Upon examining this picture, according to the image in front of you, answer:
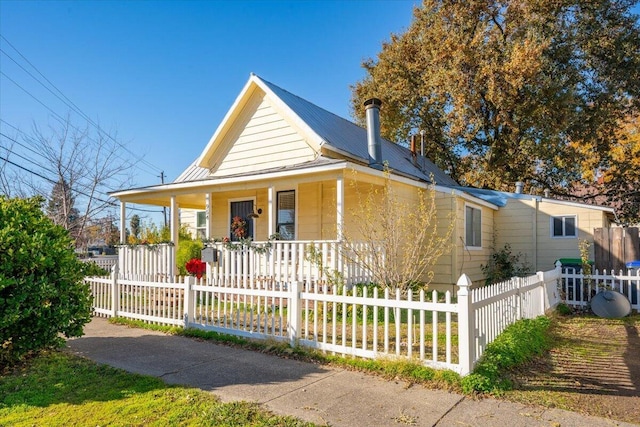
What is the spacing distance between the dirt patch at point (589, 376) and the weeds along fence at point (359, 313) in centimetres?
64

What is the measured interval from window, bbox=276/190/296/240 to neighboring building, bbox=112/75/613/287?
0.10 ft

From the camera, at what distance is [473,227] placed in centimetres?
1315

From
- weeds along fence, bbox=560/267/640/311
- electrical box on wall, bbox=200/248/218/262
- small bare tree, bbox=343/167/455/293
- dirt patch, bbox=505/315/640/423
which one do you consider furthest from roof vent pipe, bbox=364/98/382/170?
dirt patch, bbox=505/315/640/423

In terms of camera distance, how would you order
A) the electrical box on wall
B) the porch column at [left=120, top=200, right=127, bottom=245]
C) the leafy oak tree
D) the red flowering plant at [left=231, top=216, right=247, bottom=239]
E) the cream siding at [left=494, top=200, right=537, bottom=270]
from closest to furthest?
the electrical box on wall
the red flowering plant at [left=231, top=216, right=247, bottom=239]
the porch column at [left=120, top=200, right=127, bottom=245]
the cream siding at [left=494, top=200, right=537, bottom=270]
the leafy oak tree

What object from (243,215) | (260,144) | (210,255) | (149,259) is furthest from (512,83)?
(149,259)

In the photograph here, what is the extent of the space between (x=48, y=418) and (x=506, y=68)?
1934cm

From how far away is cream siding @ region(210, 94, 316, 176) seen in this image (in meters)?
12.6

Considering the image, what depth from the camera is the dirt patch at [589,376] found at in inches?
162

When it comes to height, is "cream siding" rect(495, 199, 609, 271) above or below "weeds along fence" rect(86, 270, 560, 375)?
above

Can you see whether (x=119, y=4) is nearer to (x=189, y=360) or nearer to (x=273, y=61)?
(x=273, y=61)

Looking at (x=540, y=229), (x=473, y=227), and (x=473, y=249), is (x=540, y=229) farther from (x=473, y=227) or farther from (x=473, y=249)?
(x=473, y=249)

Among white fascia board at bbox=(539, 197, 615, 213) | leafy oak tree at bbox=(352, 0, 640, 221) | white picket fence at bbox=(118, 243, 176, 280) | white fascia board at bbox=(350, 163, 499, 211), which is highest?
leafy oak tree at bbox=(352, 0, 640, 221)

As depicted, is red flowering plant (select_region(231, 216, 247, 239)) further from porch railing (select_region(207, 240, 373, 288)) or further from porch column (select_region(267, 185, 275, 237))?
porch column (select_region(267, 185, 275, 237))

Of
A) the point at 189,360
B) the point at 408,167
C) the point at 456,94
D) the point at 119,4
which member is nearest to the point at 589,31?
the point at 456,94
